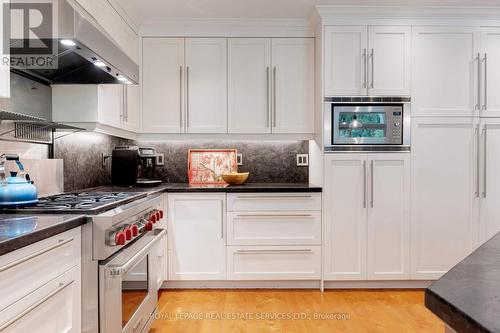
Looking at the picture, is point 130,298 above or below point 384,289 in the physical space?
above

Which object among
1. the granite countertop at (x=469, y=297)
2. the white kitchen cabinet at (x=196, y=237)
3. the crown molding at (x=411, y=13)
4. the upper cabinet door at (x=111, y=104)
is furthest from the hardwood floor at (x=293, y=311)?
the crown molding at (x=411, y=13)

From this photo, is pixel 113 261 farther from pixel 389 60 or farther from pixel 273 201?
pixel 389 60

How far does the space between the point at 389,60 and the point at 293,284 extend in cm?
208

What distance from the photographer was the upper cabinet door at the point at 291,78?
3.28m

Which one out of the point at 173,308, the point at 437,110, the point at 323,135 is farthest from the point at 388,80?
the point at 173,308

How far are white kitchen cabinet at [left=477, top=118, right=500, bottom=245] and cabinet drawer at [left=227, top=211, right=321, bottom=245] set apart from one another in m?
1.42

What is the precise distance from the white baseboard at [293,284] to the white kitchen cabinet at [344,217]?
10 centimetres

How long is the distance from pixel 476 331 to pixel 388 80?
2819 mm

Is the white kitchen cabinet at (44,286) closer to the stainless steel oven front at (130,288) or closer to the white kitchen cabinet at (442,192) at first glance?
the stainless steel oven front at (130,288)

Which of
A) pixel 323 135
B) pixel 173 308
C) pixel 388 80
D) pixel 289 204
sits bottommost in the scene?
pixel 173 308

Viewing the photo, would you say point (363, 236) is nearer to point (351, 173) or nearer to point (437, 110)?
point (351, 173)

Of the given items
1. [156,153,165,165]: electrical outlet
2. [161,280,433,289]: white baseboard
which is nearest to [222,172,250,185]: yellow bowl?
[156,153,165,165]: electrical outlet

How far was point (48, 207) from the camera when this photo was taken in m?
1.65

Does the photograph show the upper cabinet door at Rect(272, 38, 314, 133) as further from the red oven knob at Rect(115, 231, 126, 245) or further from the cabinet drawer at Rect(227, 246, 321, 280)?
the red oven knob at Rect(115, 231, 126, 245)
